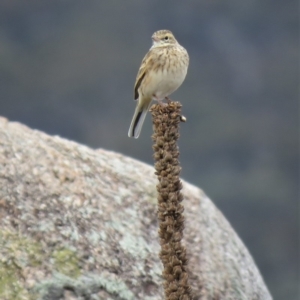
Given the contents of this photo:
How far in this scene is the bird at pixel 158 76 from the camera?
915 centimetres

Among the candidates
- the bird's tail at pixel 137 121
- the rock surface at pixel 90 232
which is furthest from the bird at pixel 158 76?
the rock surface at pixel 90 232

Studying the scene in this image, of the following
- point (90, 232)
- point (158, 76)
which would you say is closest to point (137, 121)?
point (158, 76)

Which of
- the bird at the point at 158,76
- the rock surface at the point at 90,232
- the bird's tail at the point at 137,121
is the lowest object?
the rock surface at the point at 90,232

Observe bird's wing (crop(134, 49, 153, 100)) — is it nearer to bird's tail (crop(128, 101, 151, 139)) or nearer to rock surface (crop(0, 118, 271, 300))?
bird's tail (crop(128, 101, 151, 139))

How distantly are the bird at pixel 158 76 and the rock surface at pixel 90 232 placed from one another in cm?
77

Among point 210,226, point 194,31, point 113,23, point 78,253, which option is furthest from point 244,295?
point 113,23

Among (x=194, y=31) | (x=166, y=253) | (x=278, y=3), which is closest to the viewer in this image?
(x=166, y=253)

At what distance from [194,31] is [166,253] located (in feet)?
151

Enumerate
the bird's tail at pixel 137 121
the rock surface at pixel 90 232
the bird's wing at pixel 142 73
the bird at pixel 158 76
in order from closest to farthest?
the rock surface at pixel 90 232 < the bird's tail at pixel 137 121 < the bird at pixel 158 76 < the bird's wing at pixel 142 73

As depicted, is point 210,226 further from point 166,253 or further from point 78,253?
point 166,253

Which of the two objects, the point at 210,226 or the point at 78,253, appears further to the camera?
the point at 210,226

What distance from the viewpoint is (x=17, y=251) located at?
6984mm

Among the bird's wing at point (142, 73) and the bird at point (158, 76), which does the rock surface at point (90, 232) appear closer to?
the bird at point (158, 76)

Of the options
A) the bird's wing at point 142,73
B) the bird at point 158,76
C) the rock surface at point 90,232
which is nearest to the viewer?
the rock surface at point 90,232
